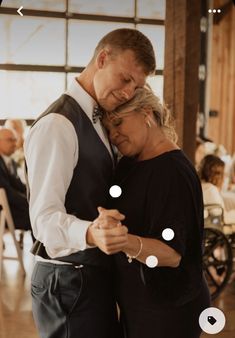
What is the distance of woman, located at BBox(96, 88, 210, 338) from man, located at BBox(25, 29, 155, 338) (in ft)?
0.09

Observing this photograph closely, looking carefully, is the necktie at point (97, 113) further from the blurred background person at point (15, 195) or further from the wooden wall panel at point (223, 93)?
the wooden wall panel at point (223, 93)

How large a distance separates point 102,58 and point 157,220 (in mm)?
272

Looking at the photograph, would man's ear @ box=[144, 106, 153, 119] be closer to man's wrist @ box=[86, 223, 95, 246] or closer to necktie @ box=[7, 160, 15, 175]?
man's wrist @ box=[86, 223, 95, 246]

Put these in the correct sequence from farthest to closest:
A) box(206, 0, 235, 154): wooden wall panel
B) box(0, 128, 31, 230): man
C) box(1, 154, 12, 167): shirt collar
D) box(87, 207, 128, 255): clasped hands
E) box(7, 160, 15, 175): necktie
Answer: box(206, 0, 235, 154): wooden wall panel < box(7, 160, 15, 175): necktie < box(1, 154, 12, 167): shirt collar < box(0, 128, 31, 230): man < box(87, 207, 128, 255): clasped hands

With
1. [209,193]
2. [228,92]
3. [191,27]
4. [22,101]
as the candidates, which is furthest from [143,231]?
[228,92]

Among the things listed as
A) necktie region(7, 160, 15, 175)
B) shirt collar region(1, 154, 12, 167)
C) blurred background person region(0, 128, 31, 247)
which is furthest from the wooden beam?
necktie region(7, 160, 15, 175)

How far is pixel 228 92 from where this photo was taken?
480 cm

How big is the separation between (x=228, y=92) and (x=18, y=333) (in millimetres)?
3394

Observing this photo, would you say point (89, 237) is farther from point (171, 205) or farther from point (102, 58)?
point (102, 58)

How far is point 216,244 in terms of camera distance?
2168 millimetres

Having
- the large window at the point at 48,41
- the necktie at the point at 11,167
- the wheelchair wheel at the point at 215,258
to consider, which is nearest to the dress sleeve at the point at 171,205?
the large window at the point at 48,41

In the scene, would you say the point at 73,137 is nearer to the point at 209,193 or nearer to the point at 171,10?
the point at 171,10

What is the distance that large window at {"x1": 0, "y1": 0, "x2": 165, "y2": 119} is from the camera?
38.0 inches
